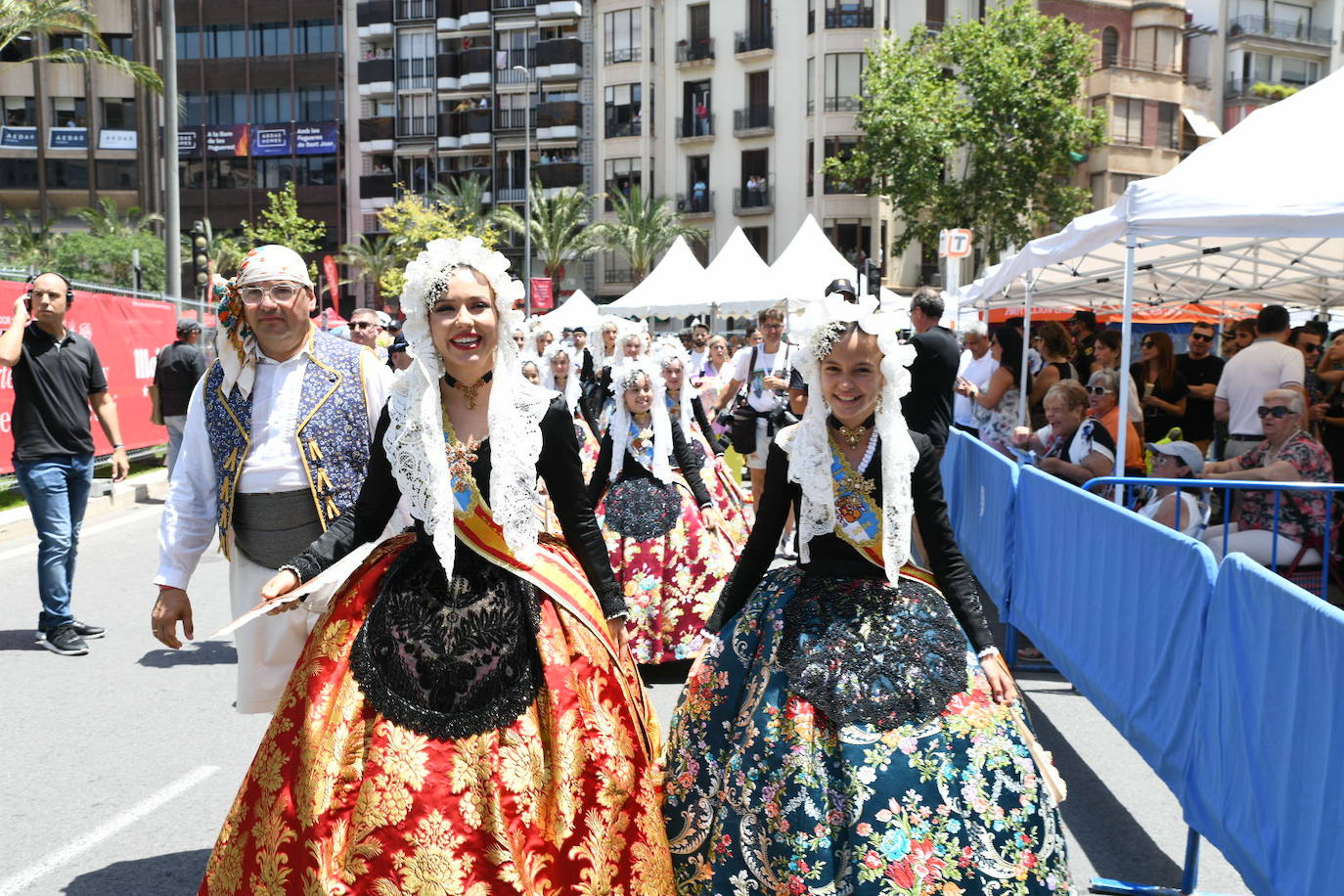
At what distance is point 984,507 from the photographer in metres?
8.98

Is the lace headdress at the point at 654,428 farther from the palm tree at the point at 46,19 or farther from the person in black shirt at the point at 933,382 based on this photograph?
the palm tree at the point at 46,19

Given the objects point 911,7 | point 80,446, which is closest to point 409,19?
point 911,7

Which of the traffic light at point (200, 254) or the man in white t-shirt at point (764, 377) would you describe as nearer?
the man in white t-shirt at point (764, 377)

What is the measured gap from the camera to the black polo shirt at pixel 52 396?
Result: 278 inches

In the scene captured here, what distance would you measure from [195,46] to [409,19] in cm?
1189

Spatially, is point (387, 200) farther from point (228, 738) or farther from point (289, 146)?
point (228, 738)

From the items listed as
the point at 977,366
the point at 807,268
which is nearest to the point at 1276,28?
the point at 807,268

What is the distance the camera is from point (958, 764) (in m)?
3.20

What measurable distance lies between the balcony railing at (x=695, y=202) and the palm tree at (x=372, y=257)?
1306 cm

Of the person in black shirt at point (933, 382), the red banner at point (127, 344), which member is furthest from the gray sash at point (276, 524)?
the red banner at point (127, 344)

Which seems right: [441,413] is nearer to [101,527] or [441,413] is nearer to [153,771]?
[153,771]

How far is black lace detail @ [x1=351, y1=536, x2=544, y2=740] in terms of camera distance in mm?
3312

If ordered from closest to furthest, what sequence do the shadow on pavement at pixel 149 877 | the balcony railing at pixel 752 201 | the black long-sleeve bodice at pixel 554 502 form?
the black long-sleeve bodice at pixel 554 502 < the shadow on pavement at pixel 149 877 < the balcony railing at pixel 752 201

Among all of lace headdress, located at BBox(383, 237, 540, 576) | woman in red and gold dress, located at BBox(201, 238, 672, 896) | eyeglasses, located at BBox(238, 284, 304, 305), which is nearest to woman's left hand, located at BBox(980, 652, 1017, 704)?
woman in red and gold dress, located at BBox(201, 238, 672, 896)
